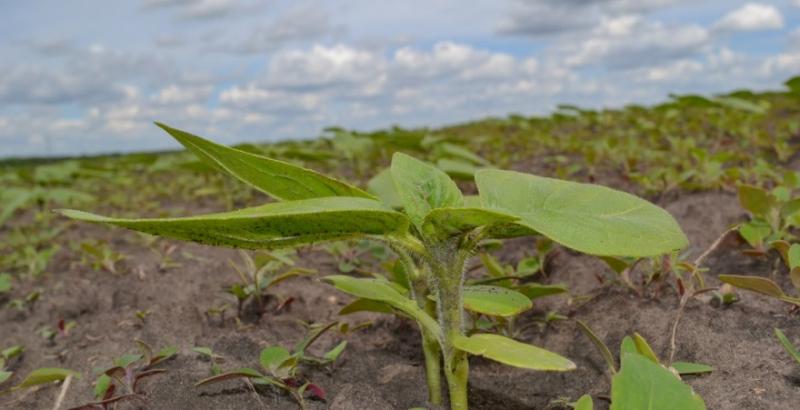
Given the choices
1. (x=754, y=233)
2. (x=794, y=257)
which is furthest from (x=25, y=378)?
(x=754, y=233)

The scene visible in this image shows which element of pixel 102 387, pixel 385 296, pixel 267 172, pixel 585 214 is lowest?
pixel 102 387

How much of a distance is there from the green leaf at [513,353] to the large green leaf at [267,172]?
0.31 metres

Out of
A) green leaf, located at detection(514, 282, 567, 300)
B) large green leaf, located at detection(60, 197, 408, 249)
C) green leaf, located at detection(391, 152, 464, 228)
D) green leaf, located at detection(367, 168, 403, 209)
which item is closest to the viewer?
large green leaf, located at detection(60, 197, 408, 249)

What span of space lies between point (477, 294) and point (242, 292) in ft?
3.20

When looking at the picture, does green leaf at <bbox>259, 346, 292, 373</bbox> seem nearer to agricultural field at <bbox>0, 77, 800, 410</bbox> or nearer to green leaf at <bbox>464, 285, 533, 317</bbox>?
agricultural field at <bbox>0, 77, 800, 410</bbox>

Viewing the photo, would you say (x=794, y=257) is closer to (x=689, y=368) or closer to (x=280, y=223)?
(x=689, y=368)

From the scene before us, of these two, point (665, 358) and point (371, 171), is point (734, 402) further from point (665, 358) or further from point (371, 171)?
point (371, 171)

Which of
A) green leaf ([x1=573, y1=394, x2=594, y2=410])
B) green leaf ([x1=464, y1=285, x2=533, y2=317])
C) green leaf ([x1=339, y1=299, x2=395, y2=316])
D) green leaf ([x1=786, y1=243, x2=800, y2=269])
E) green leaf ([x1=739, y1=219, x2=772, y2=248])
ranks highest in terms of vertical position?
green leaf ([x1=464, y1=285, x2=533, y2=317])

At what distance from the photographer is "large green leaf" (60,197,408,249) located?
0.96m

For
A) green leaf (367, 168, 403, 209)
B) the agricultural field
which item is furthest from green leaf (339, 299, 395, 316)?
green leaf (367, 168, 403, 209)

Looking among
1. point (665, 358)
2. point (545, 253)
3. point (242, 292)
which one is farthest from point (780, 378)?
point (242, 292)

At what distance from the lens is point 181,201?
226 inches

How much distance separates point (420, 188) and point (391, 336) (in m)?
0.86

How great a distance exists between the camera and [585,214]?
3.70ft
